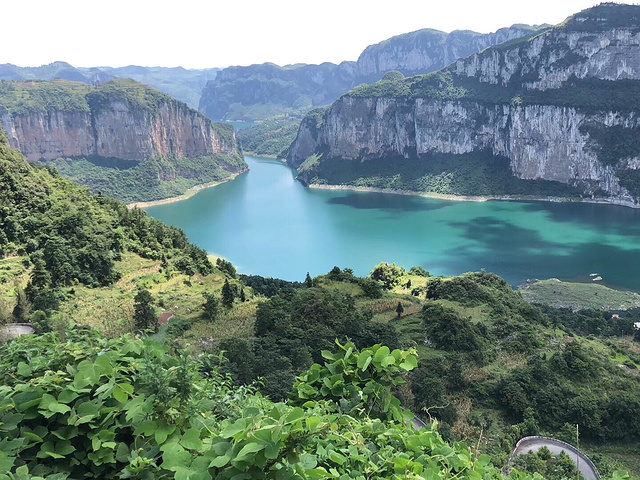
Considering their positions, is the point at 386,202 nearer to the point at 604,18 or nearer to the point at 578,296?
the point at 578,296

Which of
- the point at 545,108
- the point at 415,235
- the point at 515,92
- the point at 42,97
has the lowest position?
the point at 415,235

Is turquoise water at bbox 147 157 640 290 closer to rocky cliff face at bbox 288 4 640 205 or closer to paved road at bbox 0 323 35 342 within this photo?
rocky cliff face at bbox 288 4 640 205

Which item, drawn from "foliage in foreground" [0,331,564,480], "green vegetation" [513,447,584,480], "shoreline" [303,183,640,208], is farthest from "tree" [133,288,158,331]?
"shoreline" [303,183,640,208]

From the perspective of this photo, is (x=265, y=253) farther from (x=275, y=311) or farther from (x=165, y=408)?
(x=165, y=408)

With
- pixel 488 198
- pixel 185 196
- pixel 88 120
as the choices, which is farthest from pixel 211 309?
pixel 88 120

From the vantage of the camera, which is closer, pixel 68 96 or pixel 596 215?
pixel 596 215

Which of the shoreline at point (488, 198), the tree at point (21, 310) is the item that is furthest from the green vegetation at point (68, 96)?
the tree at point (21, 310)

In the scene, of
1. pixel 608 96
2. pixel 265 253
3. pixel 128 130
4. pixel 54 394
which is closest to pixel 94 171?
pixel 128 130

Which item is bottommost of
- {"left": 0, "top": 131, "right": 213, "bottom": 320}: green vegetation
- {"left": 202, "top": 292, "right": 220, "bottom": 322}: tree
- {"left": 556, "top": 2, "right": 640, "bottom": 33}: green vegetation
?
{"left": 202, "top": 292, "right": 220, "bottom": 322}: tree
